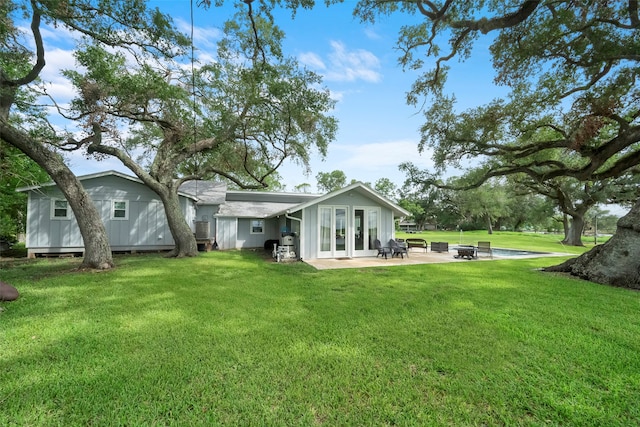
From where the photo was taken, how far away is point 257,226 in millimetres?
18109

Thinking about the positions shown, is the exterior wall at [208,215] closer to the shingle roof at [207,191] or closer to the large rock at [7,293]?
the shingle roof at [207,191]

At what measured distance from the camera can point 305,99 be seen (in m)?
11.7

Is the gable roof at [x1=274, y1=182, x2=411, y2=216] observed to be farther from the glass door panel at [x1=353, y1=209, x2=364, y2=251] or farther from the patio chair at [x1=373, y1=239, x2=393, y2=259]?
the patio chair at [x1=373, y1=239, x2=393, y2=259]

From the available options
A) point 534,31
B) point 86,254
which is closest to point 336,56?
point 534,31

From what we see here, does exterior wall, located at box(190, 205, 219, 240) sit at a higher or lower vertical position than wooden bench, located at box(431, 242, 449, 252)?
higher

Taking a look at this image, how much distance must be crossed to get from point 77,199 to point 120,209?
523 centimetres

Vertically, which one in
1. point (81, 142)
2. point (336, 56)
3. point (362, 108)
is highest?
point (336, 56)

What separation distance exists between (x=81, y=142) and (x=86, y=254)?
507 cm

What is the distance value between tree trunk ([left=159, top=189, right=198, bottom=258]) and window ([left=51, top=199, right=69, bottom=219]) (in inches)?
193

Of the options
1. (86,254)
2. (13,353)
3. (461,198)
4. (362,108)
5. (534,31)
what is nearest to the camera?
(13,353)

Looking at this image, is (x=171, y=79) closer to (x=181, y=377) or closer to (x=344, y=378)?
(x=181, y=377)

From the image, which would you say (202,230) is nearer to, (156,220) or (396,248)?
(156,220)

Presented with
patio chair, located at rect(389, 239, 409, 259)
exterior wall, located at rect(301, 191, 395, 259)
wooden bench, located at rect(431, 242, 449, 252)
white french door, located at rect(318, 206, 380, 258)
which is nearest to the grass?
wooden bench, located at rect(431, 242, 449, 252)

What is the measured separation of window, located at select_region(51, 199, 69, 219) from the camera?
1290cm
